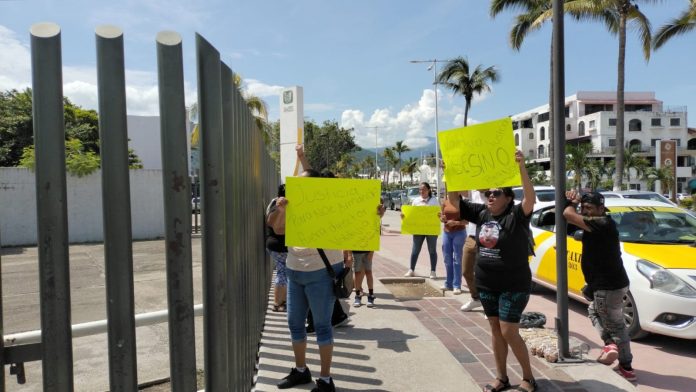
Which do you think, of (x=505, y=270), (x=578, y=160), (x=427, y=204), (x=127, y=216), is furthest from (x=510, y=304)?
(x=578, y=160)

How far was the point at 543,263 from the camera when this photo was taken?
7492 millimetres

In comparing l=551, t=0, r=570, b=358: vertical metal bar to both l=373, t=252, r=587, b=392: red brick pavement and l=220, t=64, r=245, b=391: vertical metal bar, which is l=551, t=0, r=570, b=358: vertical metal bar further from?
l=220, t=64, r=245, b=391: vertical metal bar

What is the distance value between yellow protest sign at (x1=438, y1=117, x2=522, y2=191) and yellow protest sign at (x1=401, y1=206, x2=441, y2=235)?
3686 millimetres

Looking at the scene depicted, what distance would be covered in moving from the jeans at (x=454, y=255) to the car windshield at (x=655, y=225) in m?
2.18

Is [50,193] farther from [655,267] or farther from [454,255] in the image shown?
[454,255]

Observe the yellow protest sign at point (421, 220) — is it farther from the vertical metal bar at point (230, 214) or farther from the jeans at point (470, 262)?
the vertical metal bar at point (230, 214)

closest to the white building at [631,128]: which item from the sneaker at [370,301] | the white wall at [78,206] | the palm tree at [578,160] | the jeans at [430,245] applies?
the palm tree at [578,160]

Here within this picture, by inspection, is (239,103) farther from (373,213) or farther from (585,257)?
(585,257)

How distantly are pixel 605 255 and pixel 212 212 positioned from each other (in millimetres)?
3722

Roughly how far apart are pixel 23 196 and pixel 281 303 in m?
14.9

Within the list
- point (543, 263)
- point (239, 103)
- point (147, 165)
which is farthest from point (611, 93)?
point (239, 103)

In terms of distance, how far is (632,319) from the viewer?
217 inches

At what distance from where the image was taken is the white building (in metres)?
65.1

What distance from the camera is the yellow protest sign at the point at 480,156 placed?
13.0ft
